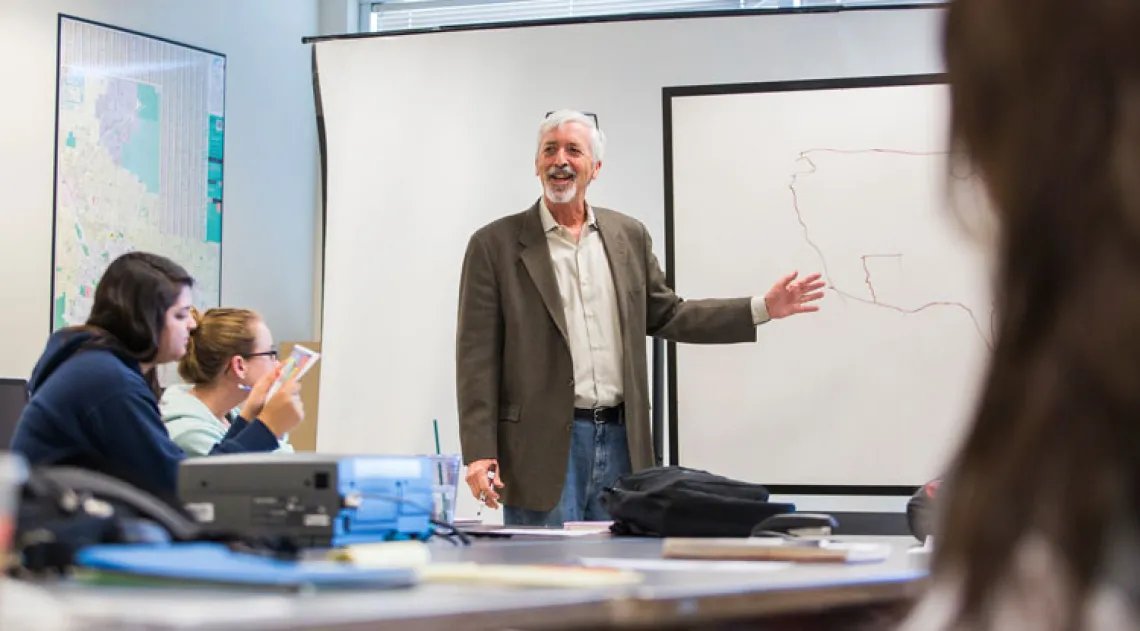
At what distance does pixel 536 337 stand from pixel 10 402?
1.49 m

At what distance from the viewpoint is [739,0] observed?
5438 mm

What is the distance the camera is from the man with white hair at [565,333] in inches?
137

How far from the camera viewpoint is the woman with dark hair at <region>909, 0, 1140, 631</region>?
0.53 m

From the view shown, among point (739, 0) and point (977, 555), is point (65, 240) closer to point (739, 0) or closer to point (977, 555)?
point (739, 0)

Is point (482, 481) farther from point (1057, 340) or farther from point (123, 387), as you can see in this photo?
point (1057, 340)

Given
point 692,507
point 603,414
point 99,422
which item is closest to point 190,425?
→ point 99,422

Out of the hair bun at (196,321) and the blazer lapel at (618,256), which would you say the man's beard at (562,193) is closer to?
the blazer lapel at (618,256)

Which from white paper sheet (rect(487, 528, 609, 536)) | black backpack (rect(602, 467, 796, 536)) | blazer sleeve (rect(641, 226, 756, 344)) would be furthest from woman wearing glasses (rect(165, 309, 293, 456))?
black backpack (rect(602, 467, 796, 536))

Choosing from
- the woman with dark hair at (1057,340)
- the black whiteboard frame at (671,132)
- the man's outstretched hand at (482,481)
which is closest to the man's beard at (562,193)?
the black whiteboard frame at (671,132)

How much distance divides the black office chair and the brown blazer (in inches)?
48.9

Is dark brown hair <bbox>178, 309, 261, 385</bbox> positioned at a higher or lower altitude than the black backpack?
higher

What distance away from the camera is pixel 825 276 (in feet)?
13.1

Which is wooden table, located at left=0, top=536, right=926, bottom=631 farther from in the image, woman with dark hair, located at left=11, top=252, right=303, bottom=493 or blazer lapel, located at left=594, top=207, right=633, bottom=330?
blazer lapel, located at left=594, top=207, right=633, bottom=330

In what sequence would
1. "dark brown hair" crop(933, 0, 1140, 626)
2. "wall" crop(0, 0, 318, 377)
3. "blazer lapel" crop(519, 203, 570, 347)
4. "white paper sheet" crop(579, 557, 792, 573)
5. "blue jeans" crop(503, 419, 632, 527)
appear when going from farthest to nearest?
"wall" crop(0, 0, 318, 377), "blazer lapel" crop(519, 203, 570, 347), "blue jeans" crop(503, 419, 632, 527), "white paper sheet" crop(579, 557, 792, 573), "dark brown hair" crop(933, 0, 1140, 626)
